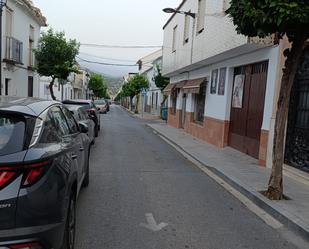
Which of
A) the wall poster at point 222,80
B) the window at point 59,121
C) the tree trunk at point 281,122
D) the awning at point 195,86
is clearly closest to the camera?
the window at point 59,121

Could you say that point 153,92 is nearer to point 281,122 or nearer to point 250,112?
point 250,112

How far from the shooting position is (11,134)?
3.33 meters

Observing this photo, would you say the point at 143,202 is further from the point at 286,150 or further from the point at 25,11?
the point at 25,11

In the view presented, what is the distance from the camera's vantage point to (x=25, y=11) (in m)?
21.3

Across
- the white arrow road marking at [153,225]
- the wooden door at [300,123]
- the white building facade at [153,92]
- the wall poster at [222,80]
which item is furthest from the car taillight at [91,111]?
the white building facade at [153,92]

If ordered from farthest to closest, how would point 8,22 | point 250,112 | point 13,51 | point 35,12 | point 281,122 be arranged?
1. point 35,12
2. point 13,51
3. point 8,22
4. point 250,112
5. point 281,122

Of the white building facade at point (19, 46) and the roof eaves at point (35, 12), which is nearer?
the white building facade at point (19, 46)

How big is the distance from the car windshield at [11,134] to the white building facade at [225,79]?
782 cm

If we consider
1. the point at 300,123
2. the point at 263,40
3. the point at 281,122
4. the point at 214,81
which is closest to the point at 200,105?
the point at 214,81

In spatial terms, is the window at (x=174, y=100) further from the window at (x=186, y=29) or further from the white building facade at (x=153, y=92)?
the white building facade at (x=153, y=92)

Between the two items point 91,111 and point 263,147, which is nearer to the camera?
point 263,147

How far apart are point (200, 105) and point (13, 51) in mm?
9257

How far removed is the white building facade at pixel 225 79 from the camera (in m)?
10.6

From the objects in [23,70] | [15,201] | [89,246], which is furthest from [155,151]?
[23,70]
